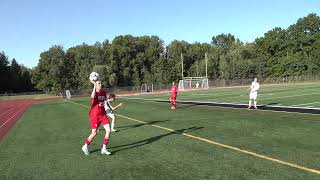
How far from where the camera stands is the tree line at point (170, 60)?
110812 mm

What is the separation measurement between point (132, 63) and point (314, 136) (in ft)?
346

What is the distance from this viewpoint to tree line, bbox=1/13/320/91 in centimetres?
11081

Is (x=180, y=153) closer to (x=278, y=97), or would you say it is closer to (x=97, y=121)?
(x=97, y=121)

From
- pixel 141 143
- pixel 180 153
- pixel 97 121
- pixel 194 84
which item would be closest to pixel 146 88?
pixel 194 84

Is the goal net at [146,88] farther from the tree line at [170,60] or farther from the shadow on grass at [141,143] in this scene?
the shadow on grass at [141,143]

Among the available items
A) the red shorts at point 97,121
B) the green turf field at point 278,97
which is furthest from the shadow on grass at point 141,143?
the green turf field at point 278,97

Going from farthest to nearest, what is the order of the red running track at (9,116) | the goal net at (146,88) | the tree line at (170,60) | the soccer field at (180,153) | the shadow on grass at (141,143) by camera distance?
the tree line at (170,60) < the goal net at (146,88) < the red running track at (9,116) < the shadow on grass at (141,143) < the soccer field at (180,153)

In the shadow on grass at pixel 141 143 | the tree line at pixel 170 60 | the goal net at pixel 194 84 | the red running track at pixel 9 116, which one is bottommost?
the red running track at pixel 9 116

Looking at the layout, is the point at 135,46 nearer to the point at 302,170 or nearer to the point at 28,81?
the point at 28,81

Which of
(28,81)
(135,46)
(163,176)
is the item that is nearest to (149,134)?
(163,176)

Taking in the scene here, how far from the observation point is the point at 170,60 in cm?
12112

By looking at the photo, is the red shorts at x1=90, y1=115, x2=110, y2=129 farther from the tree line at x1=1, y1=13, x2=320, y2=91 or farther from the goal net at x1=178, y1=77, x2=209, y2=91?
the tree line at x1=1, y1=13, x2=320, y2=91

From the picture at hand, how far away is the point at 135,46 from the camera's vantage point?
121 m

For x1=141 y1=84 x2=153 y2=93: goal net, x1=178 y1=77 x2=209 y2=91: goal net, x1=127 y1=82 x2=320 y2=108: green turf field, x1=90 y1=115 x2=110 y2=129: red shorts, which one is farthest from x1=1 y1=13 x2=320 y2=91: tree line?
x1=90 y1=115 x2=110 y2=129: red shorts
